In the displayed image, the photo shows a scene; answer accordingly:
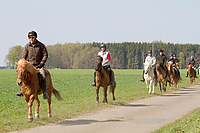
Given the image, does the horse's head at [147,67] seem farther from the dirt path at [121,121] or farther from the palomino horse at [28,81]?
the palomino horse at [28,81]

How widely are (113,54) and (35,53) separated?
160873 millimetres

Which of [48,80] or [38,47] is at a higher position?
[38,47]

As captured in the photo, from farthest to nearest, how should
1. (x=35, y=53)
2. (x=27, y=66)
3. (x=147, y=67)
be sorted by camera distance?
(x=147, y=67)
(x=35, y=53)
(x=27, y=66)

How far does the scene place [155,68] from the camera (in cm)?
2000

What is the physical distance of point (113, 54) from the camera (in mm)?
170625

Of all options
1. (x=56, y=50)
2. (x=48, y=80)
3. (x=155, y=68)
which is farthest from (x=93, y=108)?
(x=56, y=50)

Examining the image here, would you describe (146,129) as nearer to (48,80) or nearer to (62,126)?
(62,126)

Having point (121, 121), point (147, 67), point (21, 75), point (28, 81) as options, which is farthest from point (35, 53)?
point (147, 67)

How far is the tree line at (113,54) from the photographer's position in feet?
506

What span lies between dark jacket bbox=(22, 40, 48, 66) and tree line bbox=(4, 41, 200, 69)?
139328 millimetres

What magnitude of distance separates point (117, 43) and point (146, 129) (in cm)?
17105

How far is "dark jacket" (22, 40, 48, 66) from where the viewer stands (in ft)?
33.4

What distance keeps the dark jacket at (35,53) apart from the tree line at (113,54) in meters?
139

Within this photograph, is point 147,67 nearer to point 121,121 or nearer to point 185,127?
point 121,121
